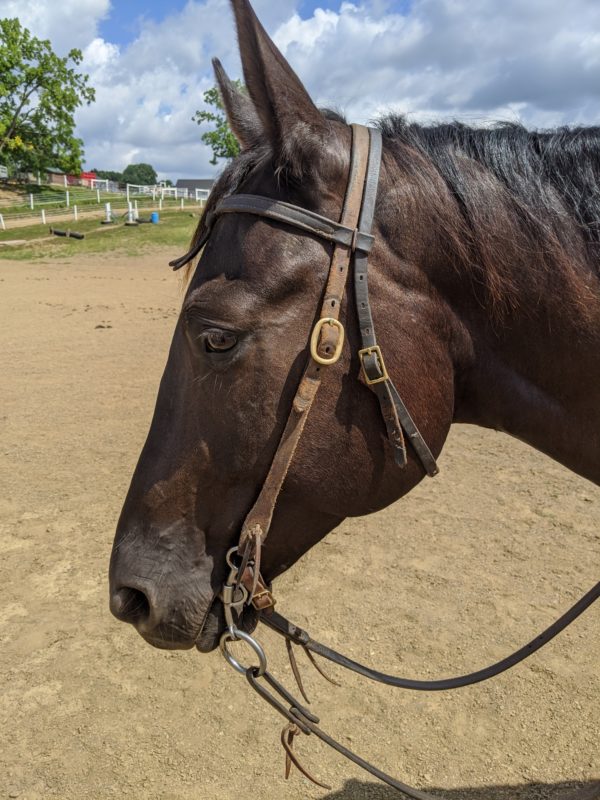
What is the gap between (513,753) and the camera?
3023 mm

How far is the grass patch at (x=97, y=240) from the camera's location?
2414cm

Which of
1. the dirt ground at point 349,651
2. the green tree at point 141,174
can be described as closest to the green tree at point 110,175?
the green tree at point 141,174

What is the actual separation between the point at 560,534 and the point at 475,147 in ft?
13.0

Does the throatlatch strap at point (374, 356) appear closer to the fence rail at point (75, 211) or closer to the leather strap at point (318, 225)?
the leather strap at point (318, 225)

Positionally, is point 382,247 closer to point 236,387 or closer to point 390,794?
point 236,387

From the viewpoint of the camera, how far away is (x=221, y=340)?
5.26 ft

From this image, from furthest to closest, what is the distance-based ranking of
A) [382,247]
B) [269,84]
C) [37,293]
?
[37,293]
[382,247]
[269,84]

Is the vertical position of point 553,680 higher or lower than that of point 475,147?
lower

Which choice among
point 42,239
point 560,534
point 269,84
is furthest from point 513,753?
point 42,239

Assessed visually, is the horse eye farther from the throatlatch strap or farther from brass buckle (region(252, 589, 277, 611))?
brass buckle (region(252, 589, 277, 611))

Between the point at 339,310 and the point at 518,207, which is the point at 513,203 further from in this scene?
the point at 339,310

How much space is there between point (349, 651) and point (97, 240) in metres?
25.7

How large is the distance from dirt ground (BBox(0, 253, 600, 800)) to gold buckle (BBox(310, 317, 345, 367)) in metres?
2.03

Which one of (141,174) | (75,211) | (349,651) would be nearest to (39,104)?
(75,211)
